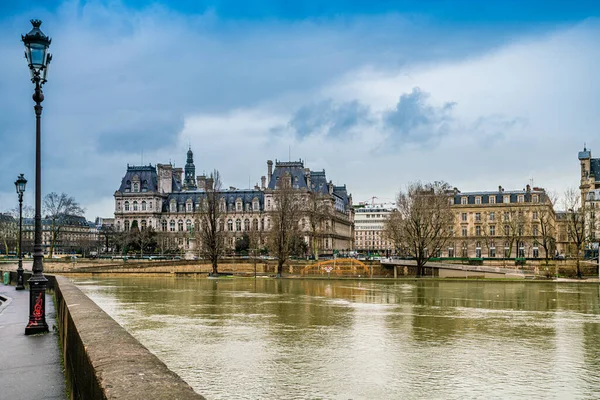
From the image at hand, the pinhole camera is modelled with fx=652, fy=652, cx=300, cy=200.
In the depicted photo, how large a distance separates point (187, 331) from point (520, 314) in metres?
14.0

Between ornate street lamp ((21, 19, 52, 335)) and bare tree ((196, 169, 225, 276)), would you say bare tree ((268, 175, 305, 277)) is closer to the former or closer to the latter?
bare tree ((196, 169, 225, 276))

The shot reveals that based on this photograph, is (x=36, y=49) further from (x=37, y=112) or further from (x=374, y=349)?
(x=374, y=349)

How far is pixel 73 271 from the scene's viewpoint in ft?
232

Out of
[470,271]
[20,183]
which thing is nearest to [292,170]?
[470,271]

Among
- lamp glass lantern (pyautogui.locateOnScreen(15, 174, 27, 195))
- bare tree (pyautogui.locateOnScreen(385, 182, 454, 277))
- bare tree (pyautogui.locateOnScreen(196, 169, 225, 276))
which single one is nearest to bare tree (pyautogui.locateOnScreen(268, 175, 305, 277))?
bare tree (pyautogui.locateOnScreen(196, 169, 225, 276))

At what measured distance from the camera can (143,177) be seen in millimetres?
133000

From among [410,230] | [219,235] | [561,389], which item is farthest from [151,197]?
[561,389]

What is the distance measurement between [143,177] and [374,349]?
12145 centimetres

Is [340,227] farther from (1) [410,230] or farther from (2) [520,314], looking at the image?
(2) [520,314]

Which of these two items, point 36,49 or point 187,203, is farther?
point 187,203

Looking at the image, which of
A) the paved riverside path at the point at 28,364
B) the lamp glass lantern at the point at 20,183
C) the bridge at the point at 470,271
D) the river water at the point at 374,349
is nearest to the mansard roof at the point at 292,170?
the bridge at the point at 470,271

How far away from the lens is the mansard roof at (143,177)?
132 meters

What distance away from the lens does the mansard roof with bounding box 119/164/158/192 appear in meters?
132

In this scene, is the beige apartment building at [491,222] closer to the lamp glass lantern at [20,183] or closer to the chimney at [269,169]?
the chimney at [269,169]
